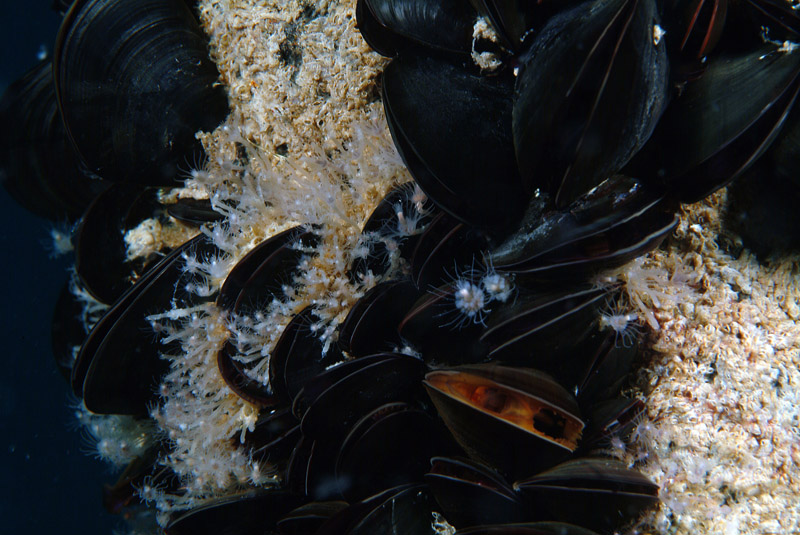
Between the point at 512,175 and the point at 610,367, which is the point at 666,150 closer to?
the point at 512,175

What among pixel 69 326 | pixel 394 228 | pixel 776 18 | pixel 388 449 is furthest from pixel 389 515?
pixel 69 326

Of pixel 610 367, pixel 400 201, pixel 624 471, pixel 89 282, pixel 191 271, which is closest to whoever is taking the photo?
pixel 624 471

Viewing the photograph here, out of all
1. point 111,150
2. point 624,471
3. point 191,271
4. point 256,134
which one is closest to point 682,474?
point 624,471

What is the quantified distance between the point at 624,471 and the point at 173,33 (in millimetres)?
4095

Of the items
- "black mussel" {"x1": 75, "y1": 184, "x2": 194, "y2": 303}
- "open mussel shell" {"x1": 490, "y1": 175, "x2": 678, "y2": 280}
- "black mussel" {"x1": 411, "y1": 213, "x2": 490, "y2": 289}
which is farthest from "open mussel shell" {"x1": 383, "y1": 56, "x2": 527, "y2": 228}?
"black mussel" {"x1": 75, "y1": 184, "x2": 194, "y2": 303}

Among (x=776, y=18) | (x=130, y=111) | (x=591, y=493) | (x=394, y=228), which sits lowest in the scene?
(x=591, y=493)

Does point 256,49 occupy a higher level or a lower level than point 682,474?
higher

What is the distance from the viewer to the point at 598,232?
2.00 metres

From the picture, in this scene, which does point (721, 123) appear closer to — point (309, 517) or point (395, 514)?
point (395, 514)

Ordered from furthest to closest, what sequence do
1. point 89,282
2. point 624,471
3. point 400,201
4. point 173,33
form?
point 89,282, point 173,33, point 400,201, point 624,471

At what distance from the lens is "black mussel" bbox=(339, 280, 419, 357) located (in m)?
2.54

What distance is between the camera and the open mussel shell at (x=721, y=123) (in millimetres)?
1908

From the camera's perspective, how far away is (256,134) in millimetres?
3156

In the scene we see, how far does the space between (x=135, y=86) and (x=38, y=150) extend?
1.79m
